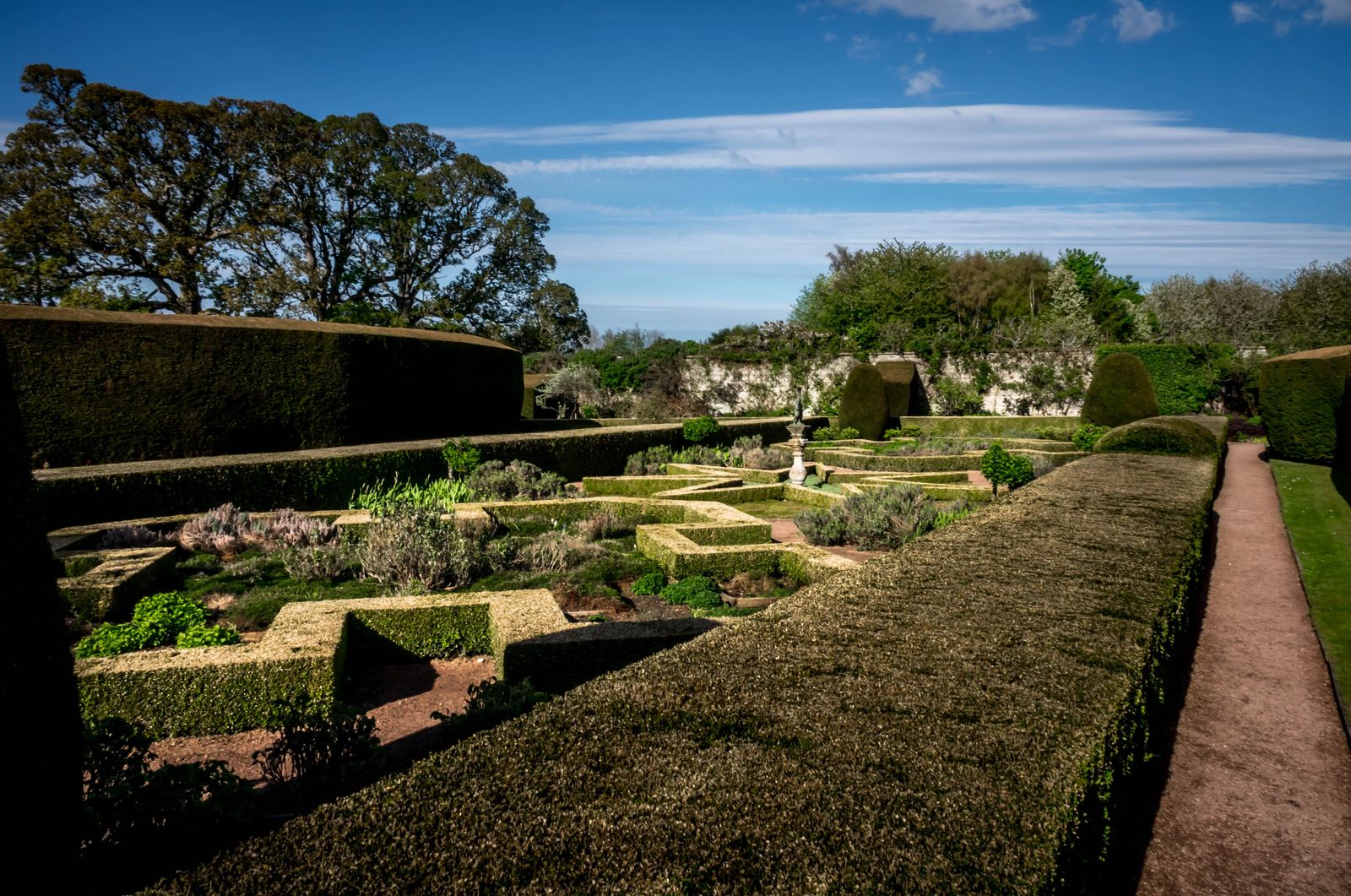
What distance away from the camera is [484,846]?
168cm

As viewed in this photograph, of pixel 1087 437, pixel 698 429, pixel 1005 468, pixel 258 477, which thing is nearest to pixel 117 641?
pixel 258 477

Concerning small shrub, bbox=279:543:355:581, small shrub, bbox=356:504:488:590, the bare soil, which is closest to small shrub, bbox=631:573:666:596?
small shrub, bbox=356:504:488:590

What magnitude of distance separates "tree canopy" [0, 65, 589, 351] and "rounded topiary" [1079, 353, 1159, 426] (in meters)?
23.2

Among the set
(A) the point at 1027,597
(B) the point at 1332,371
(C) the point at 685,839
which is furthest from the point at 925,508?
(B) the point at 1332,371

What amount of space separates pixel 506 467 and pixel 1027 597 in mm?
9907

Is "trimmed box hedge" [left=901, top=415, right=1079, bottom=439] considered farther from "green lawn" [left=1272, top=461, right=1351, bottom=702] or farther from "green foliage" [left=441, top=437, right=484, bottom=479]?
"green foliage" [left=441, top=437, right=484, bottom=479]

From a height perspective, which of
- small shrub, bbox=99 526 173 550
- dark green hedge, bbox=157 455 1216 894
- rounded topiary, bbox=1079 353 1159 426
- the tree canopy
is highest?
the tree canopy

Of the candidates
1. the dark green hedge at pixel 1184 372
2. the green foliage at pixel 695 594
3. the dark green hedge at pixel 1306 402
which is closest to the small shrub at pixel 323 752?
Answer: the green foliage at pixel 695 594

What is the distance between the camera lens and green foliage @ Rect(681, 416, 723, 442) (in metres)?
17.2

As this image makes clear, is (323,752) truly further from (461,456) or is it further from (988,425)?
(988,425)

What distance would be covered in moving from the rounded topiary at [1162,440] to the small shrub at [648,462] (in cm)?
840

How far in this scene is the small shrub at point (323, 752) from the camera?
3.23 m

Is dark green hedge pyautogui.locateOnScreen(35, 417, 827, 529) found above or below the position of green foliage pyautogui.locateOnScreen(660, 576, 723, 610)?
above

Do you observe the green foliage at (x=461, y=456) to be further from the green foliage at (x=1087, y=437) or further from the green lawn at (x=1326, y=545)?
the green foliage at (x=1087, y=437)
